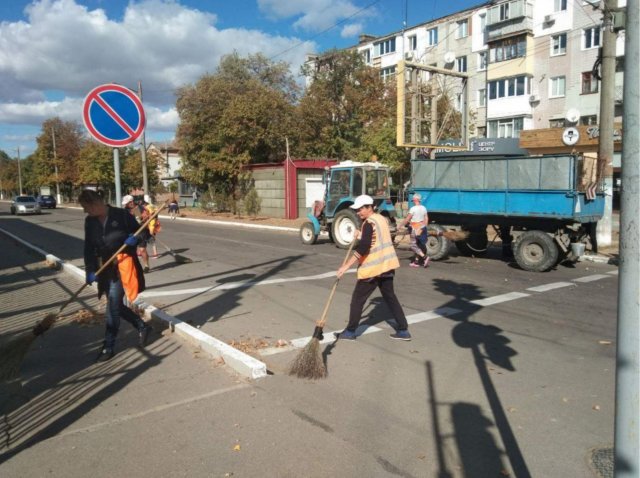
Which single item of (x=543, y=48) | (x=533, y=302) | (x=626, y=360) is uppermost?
(x=543, y=48)

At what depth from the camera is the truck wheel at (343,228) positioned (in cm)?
1490

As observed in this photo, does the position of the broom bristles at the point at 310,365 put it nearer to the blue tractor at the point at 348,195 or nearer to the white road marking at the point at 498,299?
the white road marking at the point at 498,299

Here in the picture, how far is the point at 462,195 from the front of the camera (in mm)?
12344

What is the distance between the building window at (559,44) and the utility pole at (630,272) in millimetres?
37817

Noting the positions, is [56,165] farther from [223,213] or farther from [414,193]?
[414,193]

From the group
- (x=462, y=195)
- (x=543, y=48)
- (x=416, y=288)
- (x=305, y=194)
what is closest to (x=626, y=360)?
(x=416, y=288)

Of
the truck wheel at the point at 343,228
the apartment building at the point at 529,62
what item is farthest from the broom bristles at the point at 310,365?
the apartment building at the point at 529,62

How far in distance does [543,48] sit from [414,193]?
28.5 meters

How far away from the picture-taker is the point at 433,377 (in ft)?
15.9

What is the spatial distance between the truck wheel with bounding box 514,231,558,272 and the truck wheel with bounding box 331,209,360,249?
4989 millimetres

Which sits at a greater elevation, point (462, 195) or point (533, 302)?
point (462, 195)

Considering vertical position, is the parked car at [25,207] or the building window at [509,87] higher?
the building window at [509,87]

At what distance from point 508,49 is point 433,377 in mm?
37689

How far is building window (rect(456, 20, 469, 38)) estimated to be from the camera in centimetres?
4163
